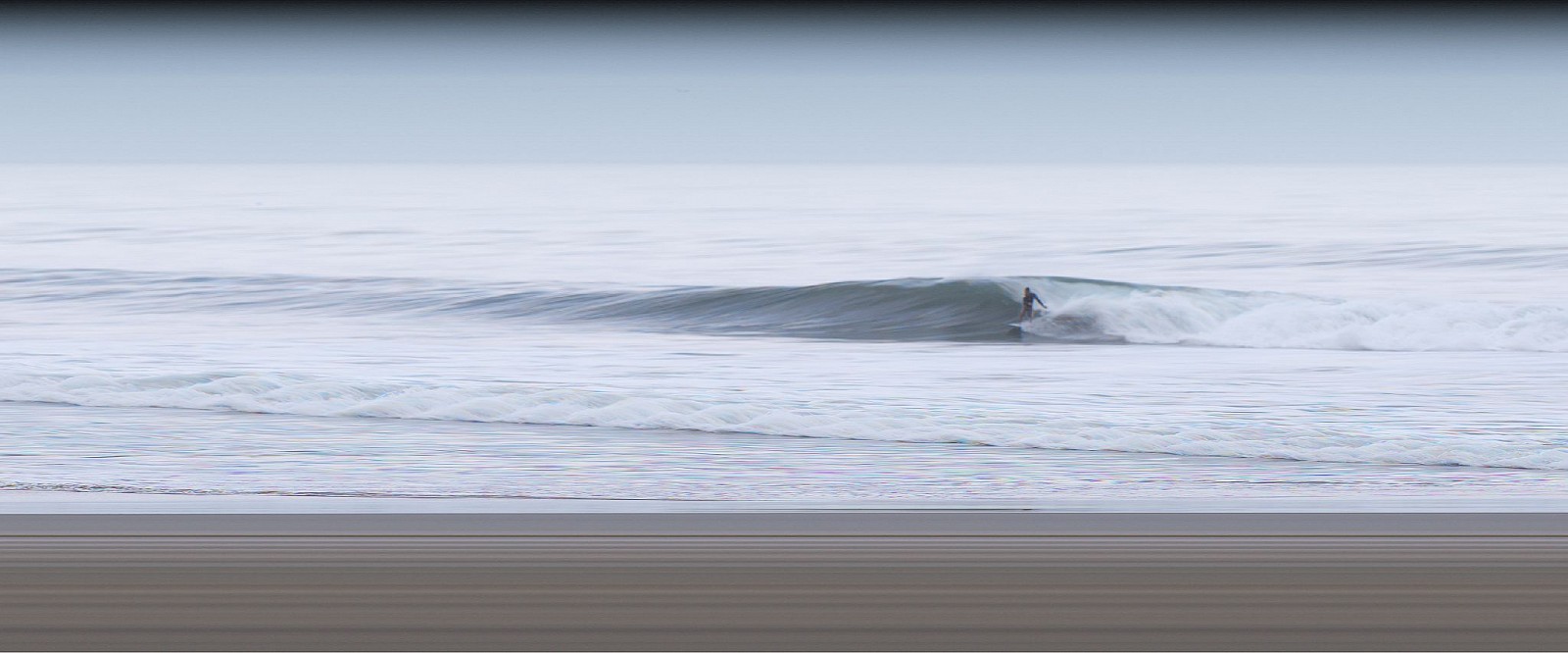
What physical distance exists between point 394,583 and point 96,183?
66.4 meters

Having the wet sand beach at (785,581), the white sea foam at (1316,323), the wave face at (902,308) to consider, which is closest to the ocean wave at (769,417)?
the wet sand beach at (785,581)

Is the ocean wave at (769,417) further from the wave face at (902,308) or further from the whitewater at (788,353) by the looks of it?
the wave face at (902,308)

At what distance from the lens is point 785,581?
3.94 m

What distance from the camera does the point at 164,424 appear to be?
9023mm

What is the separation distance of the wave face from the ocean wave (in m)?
7.37

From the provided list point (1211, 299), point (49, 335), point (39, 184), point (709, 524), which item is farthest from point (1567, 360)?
point (39, 184)

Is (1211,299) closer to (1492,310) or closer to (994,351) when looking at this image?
(1492,310)

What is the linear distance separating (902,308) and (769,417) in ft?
42.1

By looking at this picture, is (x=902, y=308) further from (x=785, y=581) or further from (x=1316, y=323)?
(x=785, y=581)

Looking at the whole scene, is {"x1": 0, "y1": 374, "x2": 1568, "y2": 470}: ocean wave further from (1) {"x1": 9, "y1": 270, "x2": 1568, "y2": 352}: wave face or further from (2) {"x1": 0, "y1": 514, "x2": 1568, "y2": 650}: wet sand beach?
(1) {"x1": 9, "y1": 270, "x2": 1568, "y2": 352}: wave face

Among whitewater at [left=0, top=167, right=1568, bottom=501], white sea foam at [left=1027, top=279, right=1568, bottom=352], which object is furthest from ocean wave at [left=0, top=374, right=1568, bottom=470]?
white sea foam at [left=1027, top=279, right=1568, bottom=352]

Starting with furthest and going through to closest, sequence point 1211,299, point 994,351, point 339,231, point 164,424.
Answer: point 339,231 → point 1211,299 → point 994,351 → point 164,424

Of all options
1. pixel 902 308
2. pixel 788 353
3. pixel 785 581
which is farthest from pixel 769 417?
pixel 902 308

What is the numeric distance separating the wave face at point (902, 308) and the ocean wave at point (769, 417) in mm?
7372
